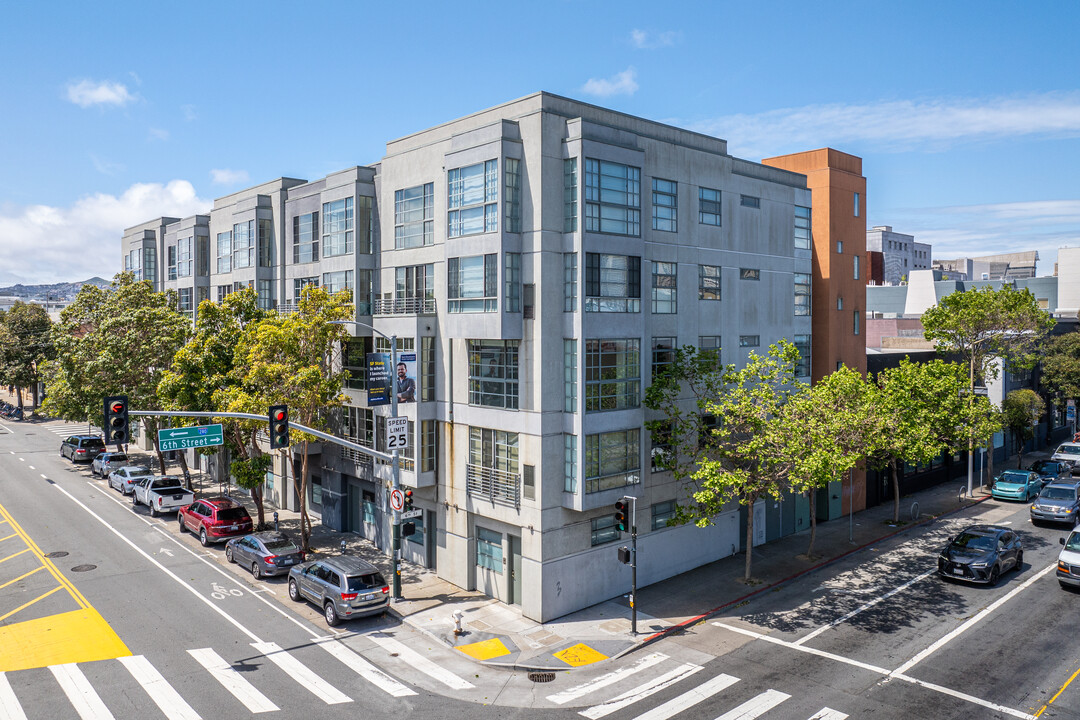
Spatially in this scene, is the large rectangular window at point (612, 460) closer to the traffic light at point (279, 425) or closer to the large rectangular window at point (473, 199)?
the large rectangular window at point (473, 199)

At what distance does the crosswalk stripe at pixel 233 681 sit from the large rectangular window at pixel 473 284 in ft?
43.5

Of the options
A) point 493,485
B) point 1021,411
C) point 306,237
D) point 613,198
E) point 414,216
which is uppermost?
point 306,237

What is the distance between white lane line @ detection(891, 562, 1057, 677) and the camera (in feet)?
64.9

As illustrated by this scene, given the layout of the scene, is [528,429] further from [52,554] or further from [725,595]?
[52,554]

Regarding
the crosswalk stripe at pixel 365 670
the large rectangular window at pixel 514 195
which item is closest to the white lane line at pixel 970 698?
the crosswalk stripe at pixel 365 670

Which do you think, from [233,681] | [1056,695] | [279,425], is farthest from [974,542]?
[233,681]

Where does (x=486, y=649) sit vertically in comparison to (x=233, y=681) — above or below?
below

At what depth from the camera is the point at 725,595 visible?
84.3 ft

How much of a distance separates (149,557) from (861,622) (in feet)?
90.8

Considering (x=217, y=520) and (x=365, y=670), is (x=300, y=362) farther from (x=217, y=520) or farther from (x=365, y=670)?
(x=365, y=670)

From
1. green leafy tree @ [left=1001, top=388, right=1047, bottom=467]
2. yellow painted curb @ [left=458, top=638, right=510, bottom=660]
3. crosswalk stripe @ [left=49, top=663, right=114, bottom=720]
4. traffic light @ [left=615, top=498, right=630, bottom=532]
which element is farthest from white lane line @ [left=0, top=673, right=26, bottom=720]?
green leafy tree @ [left=1001, top=388, right=1047, bottom=467]

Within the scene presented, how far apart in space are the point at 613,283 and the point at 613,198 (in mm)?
2986

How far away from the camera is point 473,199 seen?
25.3 m

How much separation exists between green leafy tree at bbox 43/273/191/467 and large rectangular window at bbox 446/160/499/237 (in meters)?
20.1
